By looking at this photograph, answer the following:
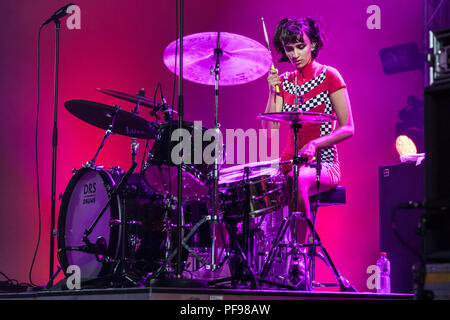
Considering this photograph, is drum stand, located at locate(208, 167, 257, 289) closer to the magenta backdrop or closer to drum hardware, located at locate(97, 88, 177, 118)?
drum hardware, located at locate(97, 88, 177, 118)

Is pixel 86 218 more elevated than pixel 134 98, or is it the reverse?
pixel 134 98

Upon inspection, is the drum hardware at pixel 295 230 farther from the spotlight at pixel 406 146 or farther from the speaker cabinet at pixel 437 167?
the speaker cabinet at pixel 437 167

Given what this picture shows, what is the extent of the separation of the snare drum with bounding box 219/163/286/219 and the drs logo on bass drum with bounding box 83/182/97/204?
1141mm

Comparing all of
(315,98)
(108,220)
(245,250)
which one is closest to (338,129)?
(315,98)

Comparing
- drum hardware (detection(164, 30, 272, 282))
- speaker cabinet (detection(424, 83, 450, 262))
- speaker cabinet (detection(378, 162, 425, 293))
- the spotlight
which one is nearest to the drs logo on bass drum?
drum hardware (detection(164, 30, 272, 282))

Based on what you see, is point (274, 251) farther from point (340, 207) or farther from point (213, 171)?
point (340, 207)

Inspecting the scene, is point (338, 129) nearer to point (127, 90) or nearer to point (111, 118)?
point (111, 118)

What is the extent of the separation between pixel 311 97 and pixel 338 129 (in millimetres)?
367

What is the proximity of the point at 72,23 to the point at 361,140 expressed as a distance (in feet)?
9.32

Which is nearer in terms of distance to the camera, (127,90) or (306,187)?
(306,187)

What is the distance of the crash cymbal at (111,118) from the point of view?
3.96 metres

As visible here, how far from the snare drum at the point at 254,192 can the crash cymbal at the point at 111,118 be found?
66 cm

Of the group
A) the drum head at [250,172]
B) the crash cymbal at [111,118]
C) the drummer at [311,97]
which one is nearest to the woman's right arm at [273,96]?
the drummer at [311,97]

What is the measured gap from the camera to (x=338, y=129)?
393 cm
